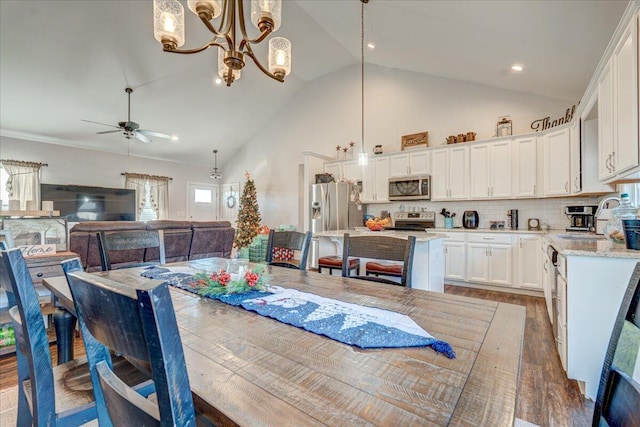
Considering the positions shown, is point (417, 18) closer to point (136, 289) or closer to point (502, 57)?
point (502, 57)

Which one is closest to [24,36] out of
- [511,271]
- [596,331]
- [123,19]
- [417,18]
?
[123,19]

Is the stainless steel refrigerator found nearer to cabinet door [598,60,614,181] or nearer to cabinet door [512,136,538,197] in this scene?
cabinet door [512,136,538,197]

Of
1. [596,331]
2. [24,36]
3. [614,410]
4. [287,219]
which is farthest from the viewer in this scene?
[287,219]

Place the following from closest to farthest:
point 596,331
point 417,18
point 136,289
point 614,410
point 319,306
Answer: point 136,289
point 614,410
point 319,306
point 596,331
point 417,18

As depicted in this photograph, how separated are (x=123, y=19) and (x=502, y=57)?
5.28 meters

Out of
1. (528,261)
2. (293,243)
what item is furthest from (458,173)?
(293,243)

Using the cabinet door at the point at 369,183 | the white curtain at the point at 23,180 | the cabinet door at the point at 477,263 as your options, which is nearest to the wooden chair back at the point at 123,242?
the cabinet door at the point at 477,263

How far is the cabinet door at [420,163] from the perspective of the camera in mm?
5172

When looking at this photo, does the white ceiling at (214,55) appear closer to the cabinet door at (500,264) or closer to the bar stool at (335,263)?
the cabinet door at (500,264)

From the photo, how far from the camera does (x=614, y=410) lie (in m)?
0.74

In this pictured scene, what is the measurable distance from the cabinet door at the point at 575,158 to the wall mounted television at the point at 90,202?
28.8 ft

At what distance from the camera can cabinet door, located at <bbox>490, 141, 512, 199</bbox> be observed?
448cm

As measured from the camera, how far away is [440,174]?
16.6 ft

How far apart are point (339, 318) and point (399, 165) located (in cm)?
483
